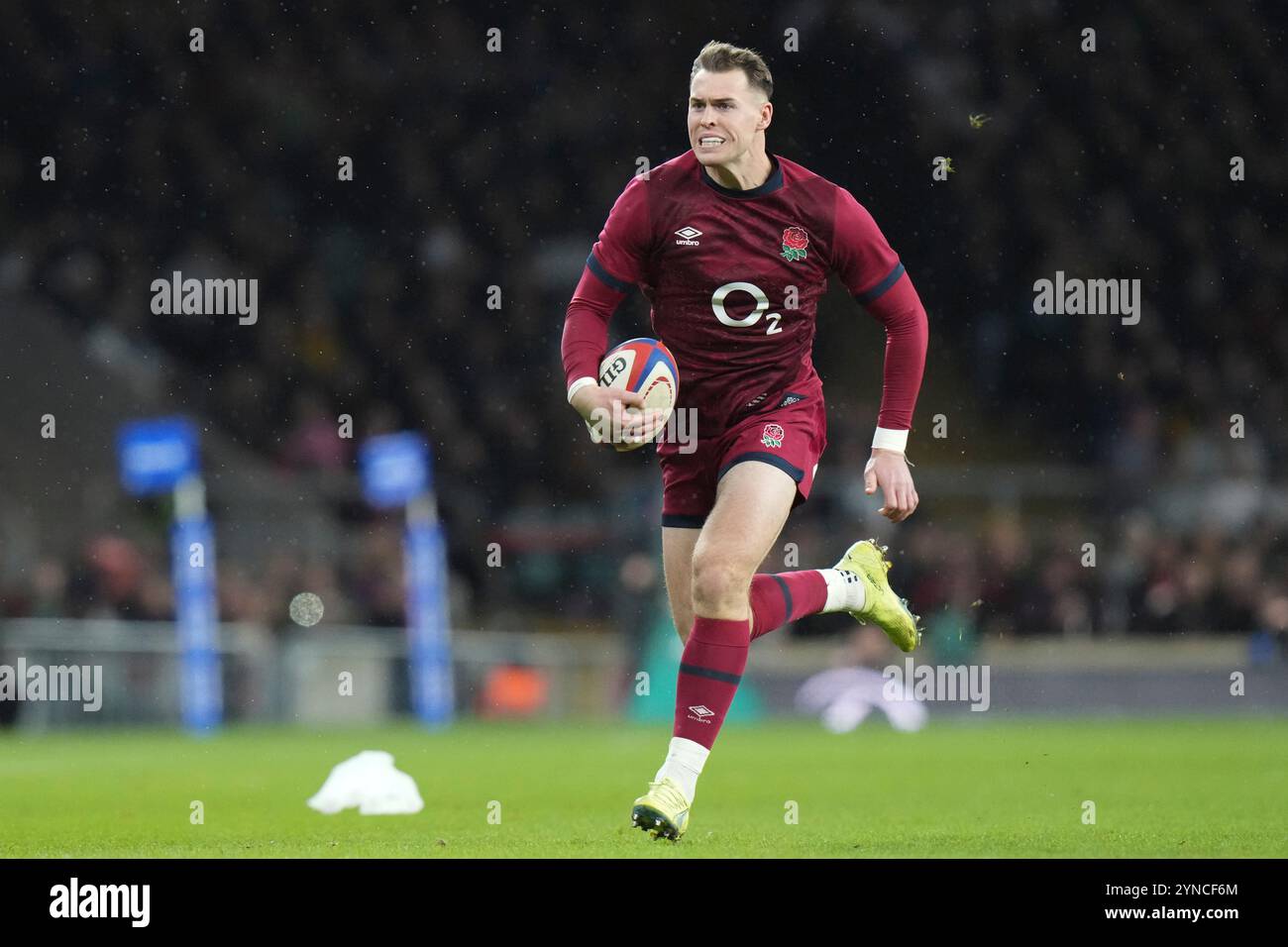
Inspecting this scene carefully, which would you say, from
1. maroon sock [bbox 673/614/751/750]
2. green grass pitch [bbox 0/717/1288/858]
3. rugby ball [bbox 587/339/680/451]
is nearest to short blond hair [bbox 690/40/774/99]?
rugby ball [bbox 587/339/680/451]

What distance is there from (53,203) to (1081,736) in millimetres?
11791

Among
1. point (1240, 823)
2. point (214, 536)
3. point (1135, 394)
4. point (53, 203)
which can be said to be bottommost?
point (1240, 823)

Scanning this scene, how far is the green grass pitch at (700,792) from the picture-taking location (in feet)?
18.9

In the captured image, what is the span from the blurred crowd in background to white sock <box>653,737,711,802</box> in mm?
9309

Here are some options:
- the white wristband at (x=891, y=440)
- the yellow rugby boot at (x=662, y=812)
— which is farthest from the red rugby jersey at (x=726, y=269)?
the yellow rugby boot at (x=662, y=812)

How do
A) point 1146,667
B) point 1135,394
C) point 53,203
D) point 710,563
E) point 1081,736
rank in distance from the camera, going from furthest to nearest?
point 53,203, point 1135,394, point 1146,667, point 1081,736, point 710,563

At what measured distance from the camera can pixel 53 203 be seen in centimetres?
1873

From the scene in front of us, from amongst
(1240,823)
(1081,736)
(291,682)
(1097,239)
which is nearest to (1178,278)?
(1097,239)

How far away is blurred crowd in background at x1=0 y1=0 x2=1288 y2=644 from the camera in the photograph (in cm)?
1542

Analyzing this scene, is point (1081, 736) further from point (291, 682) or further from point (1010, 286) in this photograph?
point (1010, 286)

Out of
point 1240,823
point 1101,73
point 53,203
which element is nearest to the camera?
point 1240,823

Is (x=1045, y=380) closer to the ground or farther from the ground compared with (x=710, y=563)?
farther from the ground

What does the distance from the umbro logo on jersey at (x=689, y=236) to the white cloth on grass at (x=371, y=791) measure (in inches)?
93.4

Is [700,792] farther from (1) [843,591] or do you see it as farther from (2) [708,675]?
(2) [708,675]
